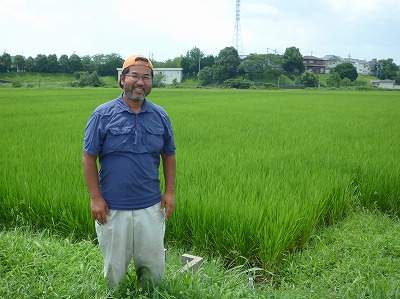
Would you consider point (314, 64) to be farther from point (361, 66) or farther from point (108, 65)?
point (108, 65)

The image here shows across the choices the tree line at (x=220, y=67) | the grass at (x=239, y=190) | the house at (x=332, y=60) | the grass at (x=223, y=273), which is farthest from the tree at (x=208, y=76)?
the grass at (x=223, y=273)

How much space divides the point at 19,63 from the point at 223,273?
51610mm

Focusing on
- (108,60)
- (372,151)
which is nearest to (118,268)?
(372,151)

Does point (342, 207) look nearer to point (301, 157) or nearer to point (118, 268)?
point (301, 157)

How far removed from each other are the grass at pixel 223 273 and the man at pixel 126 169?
0.27 metres

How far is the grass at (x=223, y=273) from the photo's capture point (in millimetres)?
1980

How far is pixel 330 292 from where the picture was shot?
231 cm

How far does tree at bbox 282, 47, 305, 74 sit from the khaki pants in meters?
55.5

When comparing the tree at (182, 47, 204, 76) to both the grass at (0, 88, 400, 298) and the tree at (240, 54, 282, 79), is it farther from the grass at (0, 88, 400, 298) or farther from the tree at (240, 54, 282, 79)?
the grass at (0, 88, 400, 298)

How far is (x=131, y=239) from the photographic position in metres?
1.85

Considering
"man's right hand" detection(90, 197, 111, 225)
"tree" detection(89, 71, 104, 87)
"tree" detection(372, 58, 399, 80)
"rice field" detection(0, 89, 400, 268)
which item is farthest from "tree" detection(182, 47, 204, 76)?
"man's right hand" detection(90, 197, 111, 225)

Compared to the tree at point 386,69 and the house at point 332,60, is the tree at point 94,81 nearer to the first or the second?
the house at point 332,60

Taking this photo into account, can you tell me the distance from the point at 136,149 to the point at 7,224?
208cm

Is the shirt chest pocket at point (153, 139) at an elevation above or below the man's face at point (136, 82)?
below
